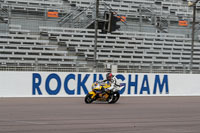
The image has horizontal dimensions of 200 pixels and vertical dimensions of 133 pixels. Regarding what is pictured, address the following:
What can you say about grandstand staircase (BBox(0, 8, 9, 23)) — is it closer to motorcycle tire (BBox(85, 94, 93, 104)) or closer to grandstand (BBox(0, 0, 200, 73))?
grandstand (BBox(0, 0, 200, 73))

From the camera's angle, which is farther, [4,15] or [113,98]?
[4,15]

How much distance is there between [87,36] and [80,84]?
952 cm

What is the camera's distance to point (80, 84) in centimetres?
1798

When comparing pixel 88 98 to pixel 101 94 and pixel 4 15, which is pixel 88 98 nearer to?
pixel 101 94

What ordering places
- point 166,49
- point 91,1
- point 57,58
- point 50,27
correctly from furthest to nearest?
point 91,1
point 166,49
point 50,27
point 57,58

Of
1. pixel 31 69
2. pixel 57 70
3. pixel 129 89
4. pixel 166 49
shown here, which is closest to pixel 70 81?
pixel 57 70

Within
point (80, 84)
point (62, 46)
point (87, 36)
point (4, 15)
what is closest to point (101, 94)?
point (80, 84)

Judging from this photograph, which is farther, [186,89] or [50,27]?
[50,27]

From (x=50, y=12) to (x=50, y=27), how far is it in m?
1.59

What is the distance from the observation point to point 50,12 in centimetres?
2686

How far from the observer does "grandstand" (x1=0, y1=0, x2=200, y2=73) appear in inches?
927

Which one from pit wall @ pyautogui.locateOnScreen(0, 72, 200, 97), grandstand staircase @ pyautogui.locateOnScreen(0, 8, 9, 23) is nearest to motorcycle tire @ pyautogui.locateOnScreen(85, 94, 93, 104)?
pit wall @ pyautogui.locateOnScreen(0, 72, 200, 97)

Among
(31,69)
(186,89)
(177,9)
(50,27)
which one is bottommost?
(186,89)

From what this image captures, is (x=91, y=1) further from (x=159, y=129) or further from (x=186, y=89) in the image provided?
(x=159, y=129)
